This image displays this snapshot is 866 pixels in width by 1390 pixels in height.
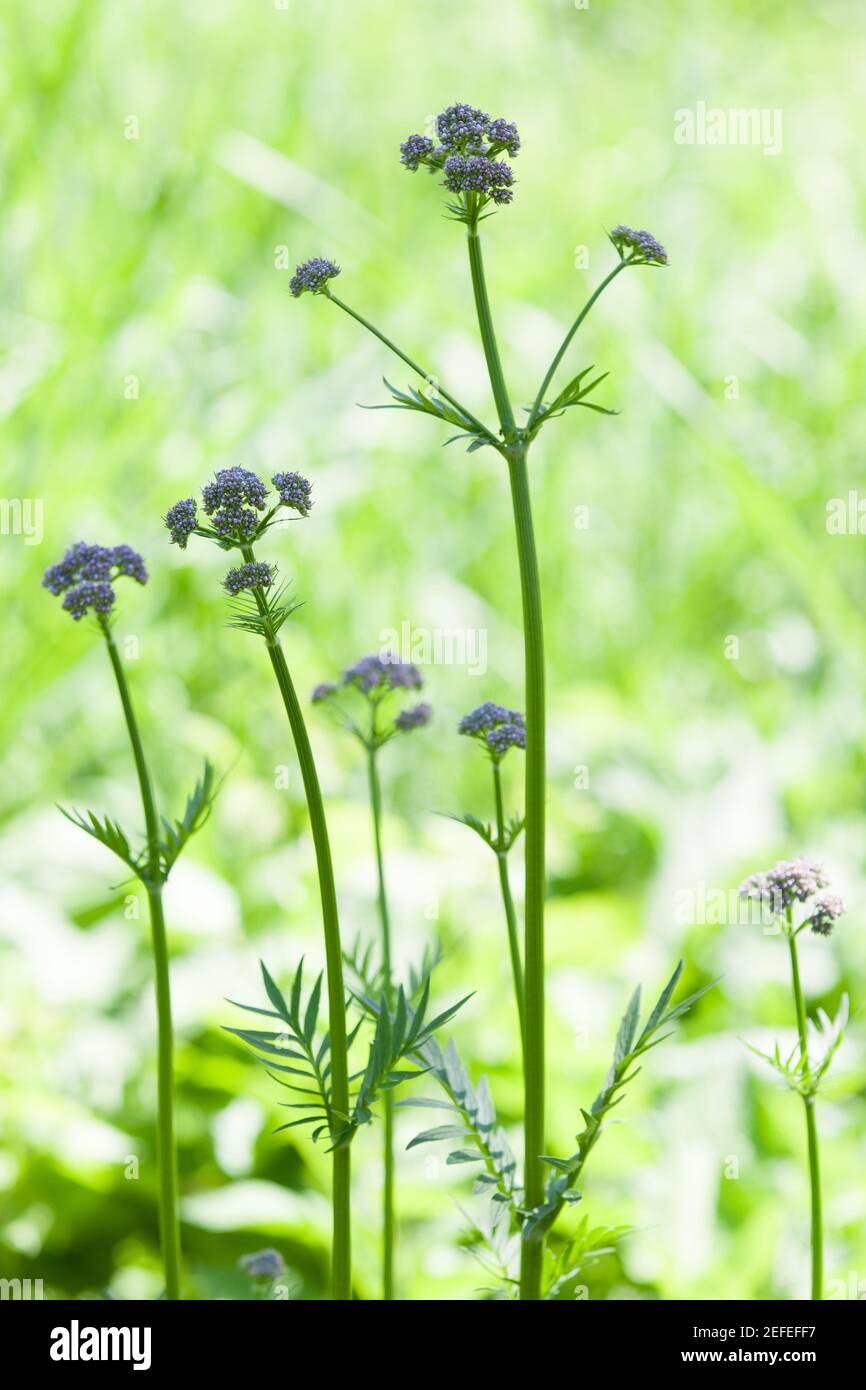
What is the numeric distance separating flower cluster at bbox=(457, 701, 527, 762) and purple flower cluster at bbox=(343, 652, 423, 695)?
200mm

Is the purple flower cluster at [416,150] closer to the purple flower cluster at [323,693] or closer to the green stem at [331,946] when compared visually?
the green stem at [331,946]

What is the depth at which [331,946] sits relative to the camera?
2.23 ft

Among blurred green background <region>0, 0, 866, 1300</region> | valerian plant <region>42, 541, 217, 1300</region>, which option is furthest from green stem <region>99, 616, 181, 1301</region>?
blurred green background <region>0, 0, 866, 1300</region>

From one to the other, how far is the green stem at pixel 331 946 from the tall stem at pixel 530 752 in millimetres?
106

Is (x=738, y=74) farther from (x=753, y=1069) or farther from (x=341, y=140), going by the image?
(x=753, y=1069)

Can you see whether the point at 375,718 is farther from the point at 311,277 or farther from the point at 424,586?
the point at 424,586

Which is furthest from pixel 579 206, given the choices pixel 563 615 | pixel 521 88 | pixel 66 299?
pixel 66 299

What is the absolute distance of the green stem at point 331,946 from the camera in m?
0.64

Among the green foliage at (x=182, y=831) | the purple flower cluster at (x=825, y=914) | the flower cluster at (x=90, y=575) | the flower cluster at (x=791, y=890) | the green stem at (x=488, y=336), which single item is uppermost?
the green stem at (x=488, y=336)

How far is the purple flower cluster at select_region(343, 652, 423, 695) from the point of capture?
3.47 ft

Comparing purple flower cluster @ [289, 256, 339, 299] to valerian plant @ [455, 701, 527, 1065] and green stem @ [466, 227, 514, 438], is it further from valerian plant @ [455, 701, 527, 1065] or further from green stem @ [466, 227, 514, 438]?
valerian plant @ [455, 701, 527, 1065]

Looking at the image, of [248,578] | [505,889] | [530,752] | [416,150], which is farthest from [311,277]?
[505,889]

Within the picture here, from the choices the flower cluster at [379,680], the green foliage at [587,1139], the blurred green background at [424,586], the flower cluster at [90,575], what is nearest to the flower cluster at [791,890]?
the green foliage at [587,1139]

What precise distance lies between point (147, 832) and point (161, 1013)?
0.11m
